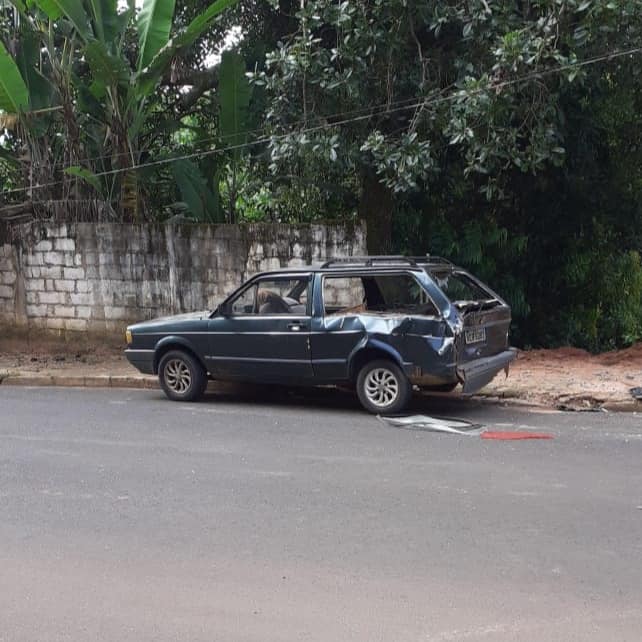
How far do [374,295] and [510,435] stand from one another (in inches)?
105

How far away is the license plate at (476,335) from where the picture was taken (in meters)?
8.75

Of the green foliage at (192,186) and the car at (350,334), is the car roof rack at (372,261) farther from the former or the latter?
the green foliage at (192,186)

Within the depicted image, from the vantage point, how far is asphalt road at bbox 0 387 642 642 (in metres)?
4.05

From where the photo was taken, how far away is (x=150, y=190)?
1570cm

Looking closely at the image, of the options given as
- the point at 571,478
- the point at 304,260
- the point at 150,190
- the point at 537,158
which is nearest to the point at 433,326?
the point at 571,478

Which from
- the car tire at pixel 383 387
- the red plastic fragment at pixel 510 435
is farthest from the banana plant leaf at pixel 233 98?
the red plastic fragment at pixel 510 435

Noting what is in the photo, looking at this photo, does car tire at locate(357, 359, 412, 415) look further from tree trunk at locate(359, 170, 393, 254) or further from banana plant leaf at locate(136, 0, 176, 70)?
banana plant leaf at locate(136, 0, 176, 70)

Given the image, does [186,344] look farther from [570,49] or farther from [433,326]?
[570,49]

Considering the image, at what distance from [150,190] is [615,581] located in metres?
12.9

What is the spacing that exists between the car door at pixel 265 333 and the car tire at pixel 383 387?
28.1 inches

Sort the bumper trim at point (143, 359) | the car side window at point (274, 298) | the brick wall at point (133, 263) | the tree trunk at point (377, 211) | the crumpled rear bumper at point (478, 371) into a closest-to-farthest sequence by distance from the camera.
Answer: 1. the crumpled rear bumper at point (478, 371)
2. the car side window at point (274, 298)
3. the bumper trim at point (143, 359)
4. the tree trunk at point (377, 211)
5. the brick wall at point (133, 263)

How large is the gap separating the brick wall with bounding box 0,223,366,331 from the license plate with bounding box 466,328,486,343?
363 cm

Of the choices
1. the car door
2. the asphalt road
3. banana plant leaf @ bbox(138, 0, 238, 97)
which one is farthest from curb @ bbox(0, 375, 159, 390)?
banana plant leaf @ bbox(138, 0, 238, 97)

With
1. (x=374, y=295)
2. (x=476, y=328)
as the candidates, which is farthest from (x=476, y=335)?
(x=374, y=295)
